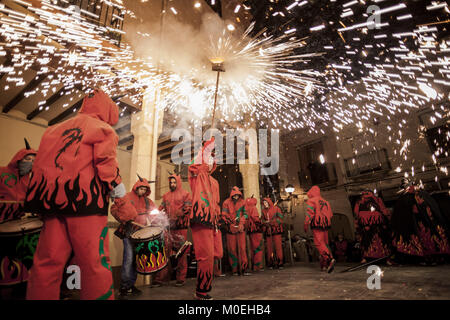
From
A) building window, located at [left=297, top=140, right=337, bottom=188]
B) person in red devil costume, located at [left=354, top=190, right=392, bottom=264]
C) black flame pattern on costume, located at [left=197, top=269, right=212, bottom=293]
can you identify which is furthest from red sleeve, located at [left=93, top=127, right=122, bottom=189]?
building window, located at [left=297, top=140, right=337, bottom=188]

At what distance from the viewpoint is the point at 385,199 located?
41.6 ft

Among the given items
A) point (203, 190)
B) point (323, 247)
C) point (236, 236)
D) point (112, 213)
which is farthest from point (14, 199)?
point (323, 247)

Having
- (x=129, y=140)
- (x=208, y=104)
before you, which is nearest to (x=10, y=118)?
(x=129, y=140)

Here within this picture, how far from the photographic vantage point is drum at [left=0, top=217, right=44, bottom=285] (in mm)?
2246

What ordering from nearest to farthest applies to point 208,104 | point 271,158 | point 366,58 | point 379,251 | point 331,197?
1. point 379,251
2. point 208,104
3. point 366,58
4. point 331,197
5. point 271,158

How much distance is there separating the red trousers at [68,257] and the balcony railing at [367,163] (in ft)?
50.0

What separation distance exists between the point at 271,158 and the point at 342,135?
219 inches

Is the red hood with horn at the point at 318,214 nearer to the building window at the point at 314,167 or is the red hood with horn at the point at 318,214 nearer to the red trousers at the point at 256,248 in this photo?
the red trousers at the point at 256,248

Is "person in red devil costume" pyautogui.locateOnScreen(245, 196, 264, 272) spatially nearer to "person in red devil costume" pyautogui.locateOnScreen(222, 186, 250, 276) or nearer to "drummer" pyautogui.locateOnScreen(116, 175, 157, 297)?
"person in red devil costume" pyautogui.locateOnScreen(222, 186, 250, 276)

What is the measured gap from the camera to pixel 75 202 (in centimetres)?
168

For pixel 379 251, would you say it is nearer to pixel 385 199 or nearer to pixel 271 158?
pixel 385 199

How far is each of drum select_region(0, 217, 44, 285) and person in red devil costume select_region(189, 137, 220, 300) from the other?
1.79m
